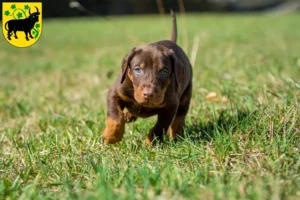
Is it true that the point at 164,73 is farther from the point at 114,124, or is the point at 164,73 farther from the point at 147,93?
the point at 114,124

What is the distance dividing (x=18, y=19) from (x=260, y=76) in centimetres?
291

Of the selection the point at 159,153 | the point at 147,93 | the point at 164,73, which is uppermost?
the point at 164,73

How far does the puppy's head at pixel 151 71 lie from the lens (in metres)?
3.18

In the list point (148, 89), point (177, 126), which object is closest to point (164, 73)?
point (148, 89)

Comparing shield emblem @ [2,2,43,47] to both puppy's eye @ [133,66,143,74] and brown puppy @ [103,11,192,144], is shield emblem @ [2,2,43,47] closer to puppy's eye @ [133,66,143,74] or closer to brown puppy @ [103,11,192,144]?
brown puppy @ [103,11,192,144]

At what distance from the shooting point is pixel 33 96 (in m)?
6.04

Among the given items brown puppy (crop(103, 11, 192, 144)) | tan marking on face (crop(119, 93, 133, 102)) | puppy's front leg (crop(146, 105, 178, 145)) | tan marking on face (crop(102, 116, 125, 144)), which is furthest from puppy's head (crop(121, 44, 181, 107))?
tan marking on face (crop(102, 116, 125, 144))

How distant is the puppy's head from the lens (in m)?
3.18

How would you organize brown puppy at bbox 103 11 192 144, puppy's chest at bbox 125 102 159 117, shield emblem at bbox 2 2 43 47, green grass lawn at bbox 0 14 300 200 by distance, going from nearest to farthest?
green grass lawn at bbox 0 14 300 200 < brown puppy at bbox 103 11 192 144 < puppy's chest at bbox 125 102 159 117 < shield emblem at bbox 2 2 43 47

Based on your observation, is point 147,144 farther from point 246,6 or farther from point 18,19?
point 246,6

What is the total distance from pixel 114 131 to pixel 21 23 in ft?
7.26

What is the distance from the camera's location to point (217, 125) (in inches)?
133

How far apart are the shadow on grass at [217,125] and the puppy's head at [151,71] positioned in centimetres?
41

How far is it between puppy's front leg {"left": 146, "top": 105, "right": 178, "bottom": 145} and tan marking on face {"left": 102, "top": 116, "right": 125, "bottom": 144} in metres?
0.22
